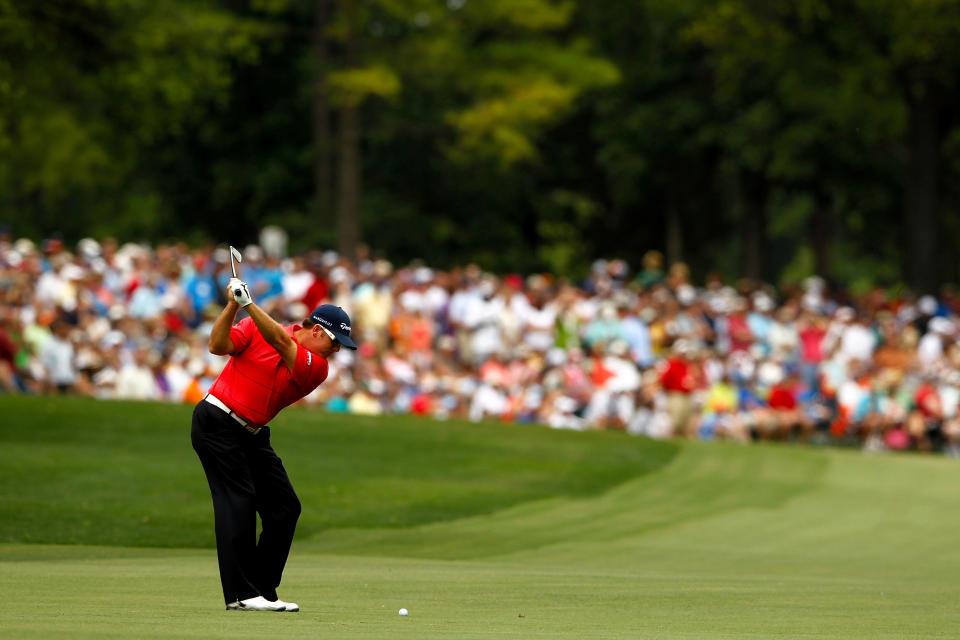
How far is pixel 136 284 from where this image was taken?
1005 inches

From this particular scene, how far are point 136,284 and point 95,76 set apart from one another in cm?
352

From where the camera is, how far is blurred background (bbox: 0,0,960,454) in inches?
982

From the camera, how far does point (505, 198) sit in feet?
162

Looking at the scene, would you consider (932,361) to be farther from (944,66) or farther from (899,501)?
(944,66)

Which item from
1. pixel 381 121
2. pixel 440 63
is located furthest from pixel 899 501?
pixel 381 121

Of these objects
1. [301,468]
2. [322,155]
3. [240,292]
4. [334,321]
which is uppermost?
[322,155]

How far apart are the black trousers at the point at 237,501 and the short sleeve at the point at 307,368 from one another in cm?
43

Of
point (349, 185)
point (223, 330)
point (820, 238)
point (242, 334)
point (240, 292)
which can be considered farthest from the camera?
point (820, 238)

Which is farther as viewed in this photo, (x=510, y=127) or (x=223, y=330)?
(x=510, y=127)

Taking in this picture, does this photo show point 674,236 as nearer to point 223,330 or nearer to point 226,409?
point 226,409

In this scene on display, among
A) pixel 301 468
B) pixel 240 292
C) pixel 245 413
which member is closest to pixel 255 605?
pixel 245 413

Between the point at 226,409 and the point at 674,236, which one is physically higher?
the point at 674,236

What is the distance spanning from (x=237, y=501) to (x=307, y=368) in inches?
34.7

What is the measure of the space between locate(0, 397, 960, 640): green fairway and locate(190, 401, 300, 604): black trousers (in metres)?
0.27
